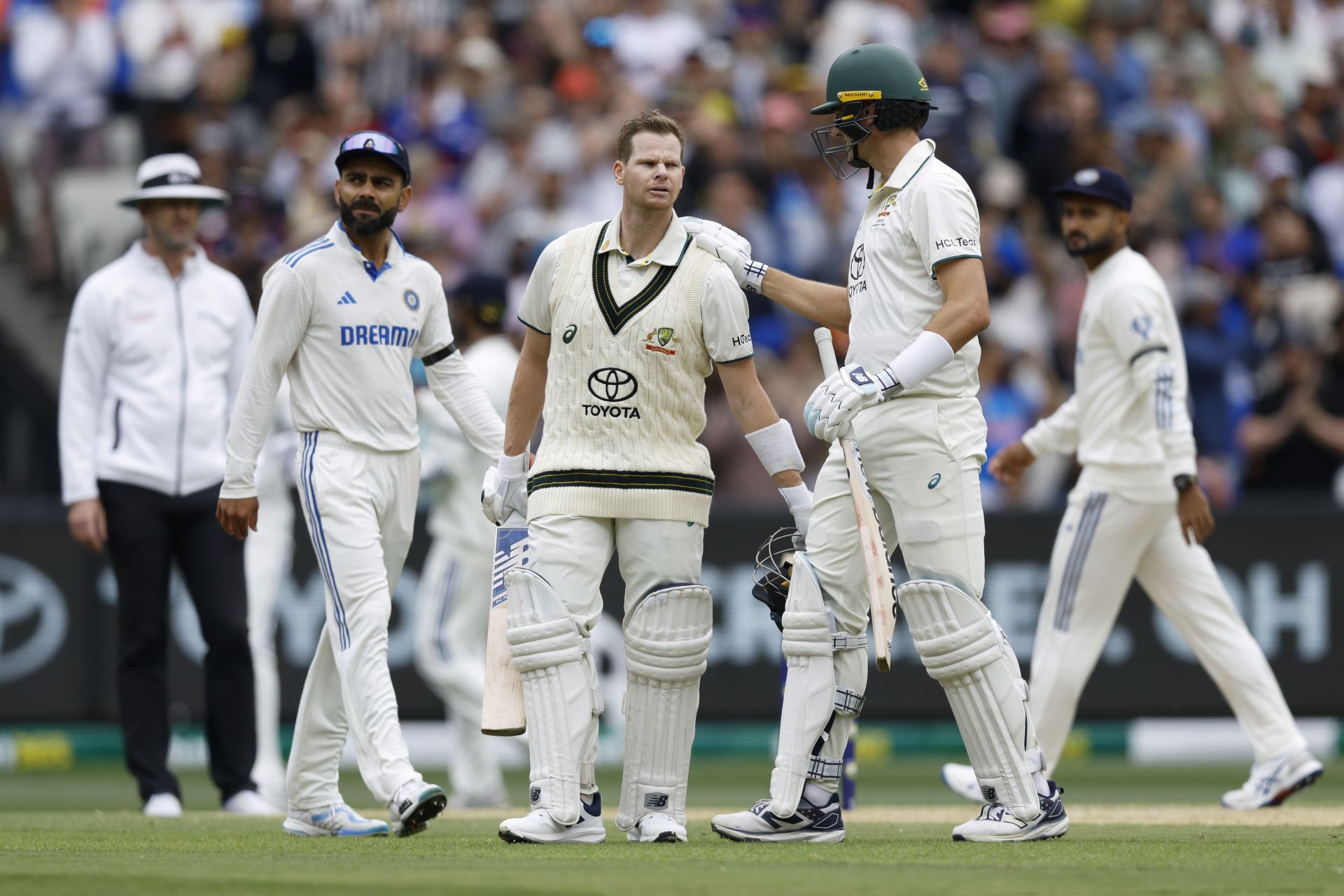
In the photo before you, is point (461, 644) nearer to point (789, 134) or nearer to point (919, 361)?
point (919, 361)

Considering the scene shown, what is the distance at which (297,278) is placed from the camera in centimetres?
760

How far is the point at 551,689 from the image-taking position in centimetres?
691

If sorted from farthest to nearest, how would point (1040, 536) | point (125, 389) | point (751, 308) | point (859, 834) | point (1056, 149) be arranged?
point (1056, 149) → point (751, 308) → point (1040, 536) → point (125, 389) → point (859, 834)

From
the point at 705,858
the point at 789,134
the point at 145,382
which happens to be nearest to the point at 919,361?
the point at 705,858

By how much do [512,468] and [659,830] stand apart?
143 centimetres

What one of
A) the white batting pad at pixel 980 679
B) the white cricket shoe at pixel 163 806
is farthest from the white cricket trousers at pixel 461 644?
the white batting pad at pixel 980 679

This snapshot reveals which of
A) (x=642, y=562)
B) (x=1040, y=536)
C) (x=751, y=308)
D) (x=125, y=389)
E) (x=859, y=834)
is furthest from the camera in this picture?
(x=751, y=308)

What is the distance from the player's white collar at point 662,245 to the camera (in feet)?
23.3

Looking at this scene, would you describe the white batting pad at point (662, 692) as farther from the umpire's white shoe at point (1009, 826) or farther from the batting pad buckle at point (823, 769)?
the umpire's white shoe at point (1009, 826)

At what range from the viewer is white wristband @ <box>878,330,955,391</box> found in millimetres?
6676

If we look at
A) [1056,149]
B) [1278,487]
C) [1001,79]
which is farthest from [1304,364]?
[1001,79]

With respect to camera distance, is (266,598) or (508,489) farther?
(266,598)

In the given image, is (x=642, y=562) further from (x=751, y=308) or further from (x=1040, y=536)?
(x=751, y=308)

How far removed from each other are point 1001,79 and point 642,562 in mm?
11513
